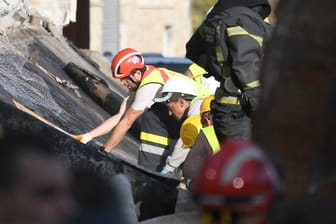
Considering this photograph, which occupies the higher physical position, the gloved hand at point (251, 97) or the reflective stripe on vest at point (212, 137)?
the gloved hand at point (251, 97)

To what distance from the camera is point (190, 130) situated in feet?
31.4

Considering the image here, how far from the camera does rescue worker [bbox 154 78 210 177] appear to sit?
33.0 ft

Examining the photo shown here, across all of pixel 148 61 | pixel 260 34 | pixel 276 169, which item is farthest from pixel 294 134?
pixel 148 61

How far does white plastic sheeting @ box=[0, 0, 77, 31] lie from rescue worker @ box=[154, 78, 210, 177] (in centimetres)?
254

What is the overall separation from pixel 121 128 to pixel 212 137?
1459 mm

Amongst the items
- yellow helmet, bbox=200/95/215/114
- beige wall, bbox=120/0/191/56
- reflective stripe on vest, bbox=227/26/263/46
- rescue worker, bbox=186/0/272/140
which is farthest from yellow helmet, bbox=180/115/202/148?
beige wall, bbox=120/0/191/56

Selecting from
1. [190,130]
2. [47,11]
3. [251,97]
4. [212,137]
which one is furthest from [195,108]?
[47,11]

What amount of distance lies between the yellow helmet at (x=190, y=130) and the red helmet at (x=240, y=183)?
6.03 meters

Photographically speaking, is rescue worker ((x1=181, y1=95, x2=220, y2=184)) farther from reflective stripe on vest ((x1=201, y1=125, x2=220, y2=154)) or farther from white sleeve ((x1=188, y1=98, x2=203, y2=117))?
white sleeve ((x1=188, y1=98, x2=203, y2=117))

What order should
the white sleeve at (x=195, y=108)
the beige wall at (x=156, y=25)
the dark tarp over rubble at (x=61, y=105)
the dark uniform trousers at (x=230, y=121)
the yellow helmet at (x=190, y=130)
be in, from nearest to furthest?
the dark tarp over rubble at (x=61, y=105) < the dark uniform trousers at (x=230, y=121) < the yellow helmet at (x=190, y=130) < the white sleeve at (x=195, y=108) < the beige wall at (x=156, y=25)

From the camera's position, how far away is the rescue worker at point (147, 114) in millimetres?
10461

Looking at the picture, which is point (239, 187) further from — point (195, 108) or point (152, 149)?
point (152, 149)

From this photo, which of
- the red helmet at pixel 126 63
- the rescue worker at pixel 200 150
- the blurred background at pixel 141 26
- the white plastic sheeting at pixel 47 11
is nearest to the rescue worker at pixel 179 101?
the red helmet at pixel 126 63

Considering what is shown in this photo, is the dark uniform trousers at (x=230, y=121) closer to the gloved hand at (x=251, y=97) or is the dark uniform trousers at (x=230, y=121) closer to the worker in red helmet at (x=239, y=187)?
the gloved hand at (x=251, y=97)
